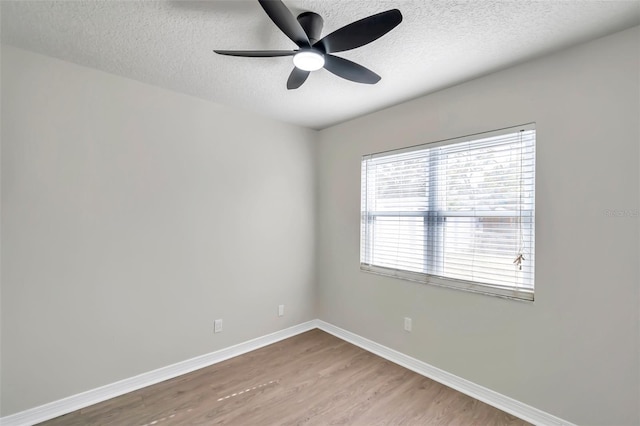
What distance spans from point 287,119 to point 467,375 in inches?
120

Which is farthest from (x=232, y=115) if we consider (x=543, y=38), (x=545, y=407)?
(x=545, y=407)

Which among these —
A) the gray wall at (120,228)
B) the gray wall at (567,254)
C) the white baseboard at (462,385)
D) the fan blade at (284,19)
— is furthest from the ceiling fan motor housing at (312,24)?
the white baseboard at (462,385)

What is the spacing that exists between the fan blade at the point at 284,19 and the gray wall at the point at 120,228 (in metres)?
1.62

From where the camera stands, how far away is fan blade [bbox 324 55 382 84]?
1.69m

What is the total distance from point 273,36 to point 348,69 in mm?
515

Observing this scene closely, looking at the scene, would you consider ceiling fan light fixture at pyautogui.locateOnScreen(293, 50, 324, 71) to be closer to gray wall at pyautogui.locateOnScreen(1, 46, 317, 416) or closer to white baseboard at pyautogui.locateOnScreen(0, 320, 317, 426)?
→ gray wall at pyautogui.locateOnScreen(1, 46, 317, 416)

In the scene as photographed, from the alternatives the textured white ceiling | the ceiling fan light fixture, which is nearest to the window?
the textured white ceiling

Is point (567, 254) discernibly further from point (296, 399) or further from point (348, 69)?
point (296, 399)

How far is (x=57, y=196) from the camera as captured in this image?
205 cm

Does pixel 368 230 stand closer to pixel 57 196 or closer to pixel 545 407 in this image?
pixel 545 407

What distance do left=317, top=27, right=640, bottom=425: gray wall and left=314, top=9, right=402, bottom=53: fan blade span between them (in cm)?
133

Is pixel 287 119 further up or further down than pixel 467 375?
further up

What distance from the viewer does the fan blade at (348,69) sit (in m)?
1.69

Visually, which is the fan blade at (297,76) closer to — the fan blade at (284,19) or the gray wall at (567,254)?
the fan blade at (284,19)
